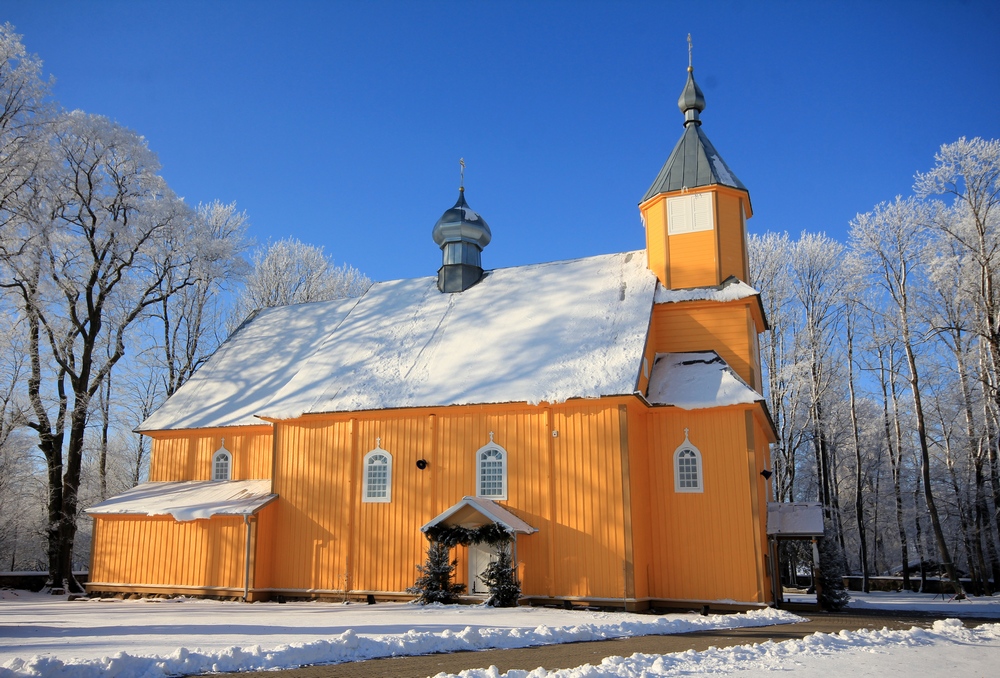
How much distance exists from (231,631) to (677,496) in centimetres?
968

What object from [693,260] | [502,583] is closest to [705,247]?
[693,260]

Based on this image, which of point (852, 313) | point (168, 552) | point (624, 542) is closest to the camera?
point (624, 542)

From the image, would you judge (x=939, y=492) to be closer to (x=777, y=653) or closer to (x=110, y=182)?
(x=777, y=653)

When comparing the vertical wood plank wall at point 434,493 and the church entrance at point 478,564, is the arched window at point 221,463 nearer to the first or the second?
the vertical wood plank wall at point 434,493

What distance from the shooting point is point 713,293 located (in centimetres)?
1919

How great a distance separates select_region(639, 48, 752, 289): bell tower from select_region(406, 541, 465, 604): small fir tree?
8576mm

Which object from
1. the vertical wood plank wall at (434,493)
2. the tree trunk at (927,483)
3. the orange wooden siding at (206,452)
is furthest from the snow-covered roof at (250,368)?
the tree trunk at (927,483)

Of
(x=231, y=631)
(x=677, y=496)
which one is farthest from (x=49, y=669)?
(x=677, y=496)

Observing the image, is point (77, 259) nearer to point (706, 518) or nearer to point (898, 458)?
point (706, 518)

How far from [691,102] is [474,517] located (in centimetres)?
1295

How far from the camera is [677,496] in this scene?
679 inches

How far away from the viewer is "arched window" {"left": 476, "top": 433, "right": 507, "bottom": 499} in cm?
1764

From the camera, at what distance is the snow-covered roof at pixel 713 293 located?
18.8 m

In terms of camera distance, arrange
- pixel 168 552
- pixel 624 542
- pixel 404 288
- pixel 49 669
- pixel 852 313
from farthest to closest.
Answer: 1. pixel 852 313
2. pixel 404 288
3. pixel 168 552
4. pixel 624 542
5. pixel 49 669
